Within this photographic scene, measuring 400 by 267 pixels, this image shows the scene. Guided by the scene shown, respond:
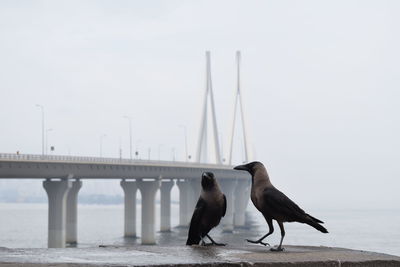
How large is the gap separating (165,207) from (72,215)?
101 ft

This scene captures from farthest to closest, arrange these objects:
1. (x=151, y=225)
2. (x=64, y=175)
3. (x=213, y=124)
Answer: (x=213, y=124)
(x=151, y=225)
(x=64, y=175)

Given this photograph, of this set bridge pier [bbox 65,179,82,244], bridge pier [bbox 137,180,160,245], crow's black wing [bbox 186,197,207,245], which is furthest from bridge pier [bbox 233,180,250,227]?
crow's black wing [bbox 186,197,207,245]

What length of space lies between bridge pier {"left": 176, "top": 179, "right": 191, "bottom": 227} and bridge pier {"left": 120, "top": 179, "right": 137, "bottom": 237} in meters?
22.4

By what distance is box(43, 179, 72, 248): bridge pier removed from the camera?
76.8 m

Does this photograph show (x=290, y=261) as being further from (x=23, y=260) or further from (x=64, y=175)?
(x=64, y=175)

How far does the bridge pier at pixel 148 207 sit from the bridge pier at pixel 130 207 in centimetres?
312

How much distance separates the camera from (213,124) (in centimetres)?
11888

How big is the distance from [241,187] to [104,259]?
136 m

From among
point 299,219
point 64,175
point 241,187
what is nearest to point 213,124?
point 241,187

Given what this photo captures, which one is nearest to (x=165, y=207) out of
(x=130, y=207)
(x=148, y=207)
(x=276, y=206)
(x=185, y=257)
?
(x=130, y=207)

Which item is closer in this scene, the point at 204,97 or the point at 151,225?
the point at 151,225

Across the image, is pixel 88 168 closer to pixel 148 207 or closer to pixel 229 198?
pixel 148 207

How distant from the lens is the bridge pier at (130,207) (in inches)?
4000

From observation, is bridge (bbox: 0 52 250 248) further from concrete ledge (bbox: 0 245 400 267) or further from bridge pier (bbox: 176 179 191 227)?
concrete ledge (bbox: 0 245 400 267)
